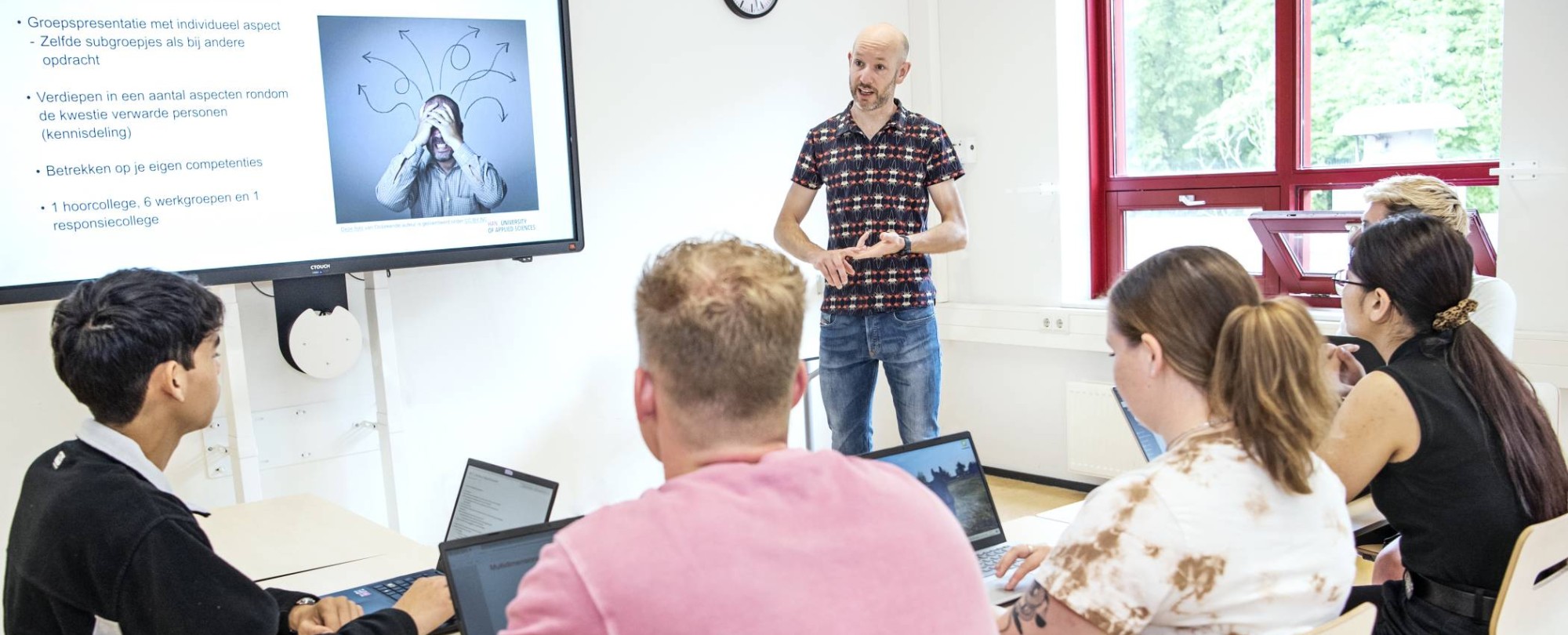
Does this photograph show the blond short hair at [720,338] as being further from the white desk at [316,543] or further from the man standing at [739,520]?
the white desk at [316,543]

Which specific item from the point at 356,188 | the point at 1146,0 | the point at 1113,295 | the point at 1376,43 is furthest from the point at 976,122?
the point at 1113,295

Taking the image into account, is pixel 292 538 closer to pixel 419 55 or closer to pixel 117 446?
pixel 117 446

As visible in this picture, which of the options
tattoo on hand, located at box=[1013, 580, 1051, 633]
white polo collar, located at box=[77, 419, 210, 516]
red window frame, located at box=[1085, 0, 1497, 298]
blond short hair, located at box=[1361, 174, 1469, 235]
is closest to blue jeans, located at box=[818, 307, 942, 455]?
red window frame, located at box=[1085, 0, 1497, 298]

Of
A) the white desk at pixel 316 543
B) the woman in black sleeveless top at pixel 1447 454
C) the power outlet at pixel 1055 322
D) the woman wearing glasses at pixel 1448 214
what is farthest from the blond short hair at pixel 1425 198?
the power outlet at pixel 1055 322

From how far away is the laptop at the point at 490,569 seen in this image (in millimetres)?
1675

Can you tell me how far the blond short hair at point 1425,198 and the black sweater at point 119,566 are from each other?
2701mm

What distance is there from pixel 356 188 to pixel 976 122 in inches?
105

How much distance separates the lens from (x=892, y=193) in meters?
3.53

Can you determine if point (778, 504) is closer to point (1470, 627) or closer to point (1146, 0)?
point (1470, 627)

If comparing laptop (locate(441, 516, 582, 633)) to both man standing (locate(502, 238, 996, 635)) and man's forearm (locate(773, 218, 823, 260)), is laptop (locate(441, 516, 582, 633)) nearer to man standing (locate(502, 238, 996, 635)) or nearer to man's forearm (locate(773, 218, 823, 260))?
man standing (locate(502, 238, 996, 635))

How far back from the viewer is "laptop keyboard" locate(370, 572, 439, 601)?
2191 mm

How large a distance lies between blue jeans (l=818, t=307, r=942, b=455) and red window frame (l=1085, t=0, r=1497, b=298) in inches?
24.5

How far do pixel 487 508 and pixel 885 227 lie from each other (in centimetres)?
151

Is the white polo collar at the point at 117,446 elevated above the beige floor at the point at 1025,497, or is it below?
above
